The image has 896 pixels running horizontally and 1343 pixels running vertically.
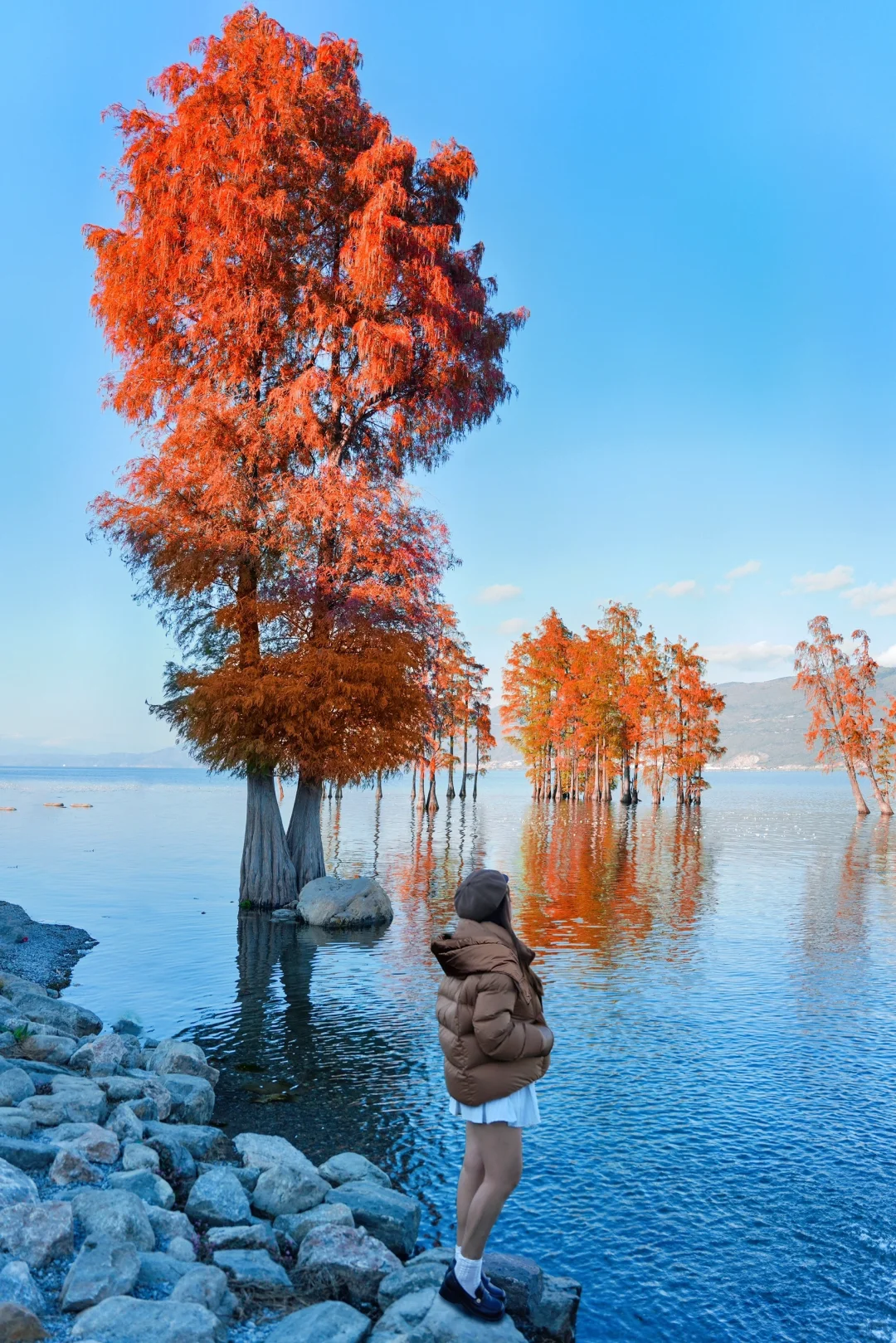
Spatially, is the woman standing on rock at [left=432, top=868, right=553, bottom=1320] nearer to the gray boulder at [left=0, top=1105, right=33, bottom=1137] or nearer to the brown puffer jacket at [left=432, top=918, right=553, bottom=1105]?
the brown puffer jacket at [left=432, top=918, right=553, bottom=1105]

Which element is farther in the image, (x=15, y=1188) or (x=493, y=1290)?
(x=15, y=1188)

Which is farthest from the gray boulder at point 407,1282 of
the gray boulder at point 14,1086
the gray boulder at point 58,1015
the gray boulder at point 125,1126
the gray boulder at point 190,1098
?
the gray boulder at point 58,1015

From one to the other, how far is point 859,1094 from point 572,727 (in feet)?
235

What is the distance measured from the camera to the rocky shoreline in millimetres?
4984

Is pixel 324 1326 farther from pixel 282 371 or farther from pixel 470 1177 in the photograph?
pixel 282 371

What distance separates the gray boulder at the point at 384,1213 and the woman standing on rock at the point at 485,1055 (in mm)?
1517

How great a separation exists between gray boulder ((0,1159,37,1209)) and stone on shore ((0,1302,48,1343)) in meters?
1.15

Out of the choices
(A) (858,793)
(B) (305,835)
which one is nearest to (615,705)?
(A) (858,793)

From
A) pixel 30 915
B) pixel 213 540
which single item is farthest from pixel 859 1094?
pixel 30 915

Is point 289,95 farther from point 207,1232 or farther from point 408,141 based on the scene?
point 207,1232

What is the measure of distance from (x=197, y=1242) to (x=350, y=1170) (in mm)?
1971

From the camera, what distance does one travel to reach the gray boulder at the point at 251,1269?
18.8 feet

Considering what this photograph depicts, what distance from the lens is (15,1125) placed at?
698 centimetres

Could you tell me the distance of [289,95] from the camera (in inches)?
829
